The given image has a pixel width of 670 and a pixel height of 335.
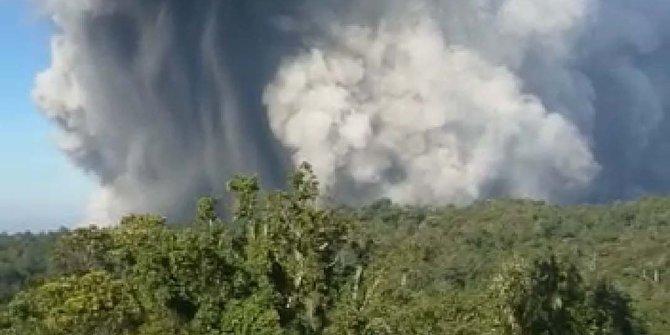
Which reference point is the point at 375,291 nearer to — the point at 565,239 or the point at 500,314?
the point at 500,314

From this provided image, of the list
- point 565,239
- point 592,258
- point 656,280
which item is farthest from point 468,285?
point 565,239

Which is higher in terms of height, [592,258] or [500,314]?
[592,258]

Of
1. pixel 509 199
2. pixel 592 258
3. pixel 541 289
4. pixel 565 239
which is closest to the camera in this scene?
pixel 541 289

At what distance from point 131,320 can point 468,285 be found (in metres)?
63.6

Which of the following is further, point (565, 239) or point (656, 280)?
point (565, 239)

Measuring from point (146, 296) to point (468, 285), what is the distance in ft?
216

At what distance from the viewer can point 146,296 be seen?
84.2 feet

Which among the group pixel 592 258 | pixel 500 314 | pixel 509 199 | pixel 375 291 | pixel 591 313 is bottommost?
pixel 375 291

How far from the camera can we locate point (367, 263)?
26.0m

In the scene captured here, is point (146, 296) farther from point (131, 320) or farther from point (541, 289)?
point (541, 289)

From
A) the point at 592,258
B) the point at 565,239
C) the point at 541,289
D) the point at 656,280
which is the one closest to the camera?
the point at 541,289

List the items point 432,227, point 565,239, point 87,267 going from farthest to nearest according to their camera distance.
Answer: point 432,227
point 565,239
point 87,267

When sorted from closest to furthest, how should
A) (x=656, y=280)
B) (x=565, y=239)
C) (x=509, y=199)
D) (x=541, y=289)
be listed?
(x=541, y=289) → (x=656, y=280) → (x=565, y=239) → (x=509, y=199)

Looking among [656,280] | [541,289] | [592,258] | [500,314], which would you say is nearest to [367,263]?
[500,314]
